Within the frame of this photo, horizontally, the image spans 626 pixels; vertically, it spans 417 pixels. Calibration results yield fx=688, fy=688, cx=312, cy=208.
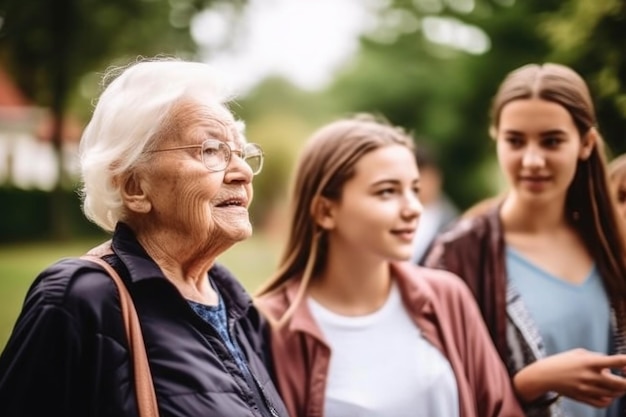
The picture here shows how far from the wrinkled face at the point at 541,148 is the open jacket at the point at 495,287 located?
250 millimetres

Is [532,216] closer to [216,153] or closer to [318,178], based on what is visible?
[318,178]

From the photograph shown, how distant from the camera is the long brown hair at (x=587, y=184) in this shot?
2.87 metres

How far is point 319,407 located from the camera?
2.59m

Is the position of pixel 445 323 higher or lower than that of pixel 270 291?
lower

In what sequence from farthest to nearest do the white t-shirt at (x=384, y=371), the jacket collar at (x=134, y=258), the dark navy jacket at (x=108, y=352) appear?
Answer: the white t-shirt at (x=384, y=371) → the jacket collar at (x=134, y=258) → the dark navy jacket at (x=108, y=352)

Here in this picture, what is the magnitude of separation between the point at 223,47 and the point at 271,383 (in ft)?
39.2

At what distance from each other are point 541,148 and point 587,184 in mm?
325

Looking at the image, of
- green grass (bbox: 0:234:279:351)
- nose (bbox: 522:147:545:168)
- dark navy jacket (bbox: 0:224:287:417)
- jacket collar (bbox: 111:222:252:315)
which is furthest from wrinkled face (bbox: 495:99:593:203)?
green grass (bbox: 0:234:279:351)

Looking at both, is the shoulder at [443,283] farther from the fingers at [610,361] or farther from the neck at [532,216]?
the fingers at [610,361]

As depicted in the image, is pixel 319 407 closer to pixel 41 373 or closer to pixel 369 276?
pixel 369 276

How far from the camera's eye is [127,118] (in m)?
2.13

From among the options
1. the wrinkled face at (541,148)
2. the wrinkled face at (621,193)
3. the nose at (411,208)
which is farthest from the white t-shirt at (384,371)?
the wrinkled face at (621,193)

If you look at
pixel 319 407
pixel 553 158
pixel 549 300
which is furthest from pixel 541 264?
pixel 319 407

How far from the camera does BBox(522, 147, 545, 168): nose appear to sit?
2818 millimetres
